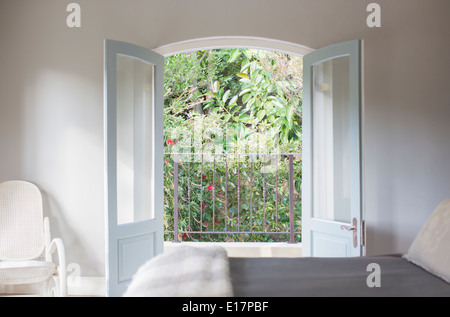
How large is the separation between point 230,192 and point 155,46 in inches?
98.4

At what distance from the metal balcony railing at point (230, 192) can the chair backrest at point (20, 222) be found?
2206 mm

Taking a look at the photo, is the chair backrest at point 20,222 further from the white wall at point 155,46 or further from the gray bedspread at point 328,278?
the gray bedspread at point 328,278

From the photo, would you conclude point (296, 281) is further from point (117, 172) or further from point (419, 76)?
point (419, 76)

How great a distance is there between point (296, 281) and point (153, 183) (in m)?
1.96

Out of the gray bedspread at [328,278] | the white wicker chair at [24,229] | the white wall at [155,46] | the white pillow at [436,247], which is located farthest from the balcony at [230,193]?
the white pillow at [436,247]

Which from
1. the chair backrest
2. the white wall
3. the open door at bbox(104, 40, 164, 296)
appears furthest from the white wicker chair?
the open door at bbox(104, 40, 164, 296)

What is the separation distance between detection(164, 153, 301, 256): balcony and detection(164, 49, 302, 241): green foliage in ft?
0.04

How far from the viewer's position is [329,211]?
3.27 metres

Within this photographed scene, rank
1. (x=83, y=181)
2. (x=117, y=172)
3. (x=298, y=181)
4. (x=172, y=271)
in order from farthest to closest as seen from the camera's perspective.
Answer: (x=298, y=181), (x=83, y=181), (x=117, y=172), (x=172, y=271)

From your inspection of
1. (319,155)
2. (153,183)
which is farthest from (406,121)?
(153,183)

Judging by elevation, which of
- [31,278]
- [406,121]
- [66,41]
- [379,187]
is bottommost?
[31,278]

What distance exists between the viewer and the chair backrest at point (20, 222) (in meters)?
3.26

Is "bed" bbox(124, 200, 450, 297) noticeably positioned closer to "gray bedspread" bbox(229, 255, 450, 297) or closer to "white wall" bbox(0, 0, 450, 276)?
"gray bedspread" bbox(229, 255, 450, 297)
